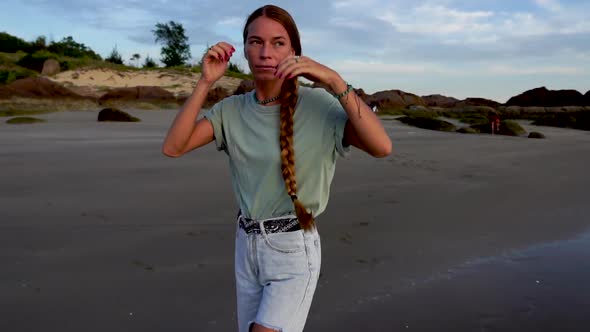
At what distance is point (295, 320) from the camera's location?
2035 mm

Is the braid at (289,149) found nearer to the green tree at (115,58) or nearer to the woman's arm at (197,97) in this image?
the woman's arm at (197,97)

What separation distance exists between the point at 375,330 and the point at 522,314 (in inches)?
34.1

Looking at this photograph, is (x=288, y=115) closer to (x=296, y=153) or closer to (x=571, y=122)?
(x=296, y=153)

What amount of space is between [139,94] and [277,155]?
2018 centimetres

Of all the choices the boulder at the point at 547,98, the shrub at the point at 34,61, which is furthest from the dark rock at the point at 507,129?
the boulder at the point at 547,98

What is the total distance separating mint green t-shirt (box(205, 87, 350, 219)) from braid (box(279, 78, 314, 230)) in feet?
0.16

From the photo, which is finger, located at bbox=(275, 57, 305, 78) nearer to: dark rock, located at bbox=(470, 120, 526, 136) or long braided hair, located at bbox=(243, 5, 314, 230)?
long braided hair, located at bbox=(243, 5, 314, 230)

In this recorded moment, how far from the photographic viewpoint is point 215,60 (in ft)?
7.06

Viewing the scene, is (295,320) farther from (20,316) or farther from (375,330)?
(20,316)

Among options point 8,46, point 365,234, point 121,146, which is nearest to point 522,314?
point 365,234

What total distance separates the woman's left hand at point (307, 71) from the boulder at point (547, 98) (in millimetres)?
33956

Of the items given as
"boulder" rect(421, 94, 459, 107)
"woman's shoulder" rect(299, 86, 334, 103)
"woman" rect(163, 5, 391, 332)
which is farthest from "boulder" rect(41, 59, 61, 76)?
"woman's shoulder" rect(299, 86, 334, 103)

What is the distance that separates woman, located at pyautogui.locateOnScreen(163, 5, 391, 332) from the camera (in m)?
2.03

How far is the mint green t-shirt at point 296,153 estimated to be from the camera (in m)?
2.09
